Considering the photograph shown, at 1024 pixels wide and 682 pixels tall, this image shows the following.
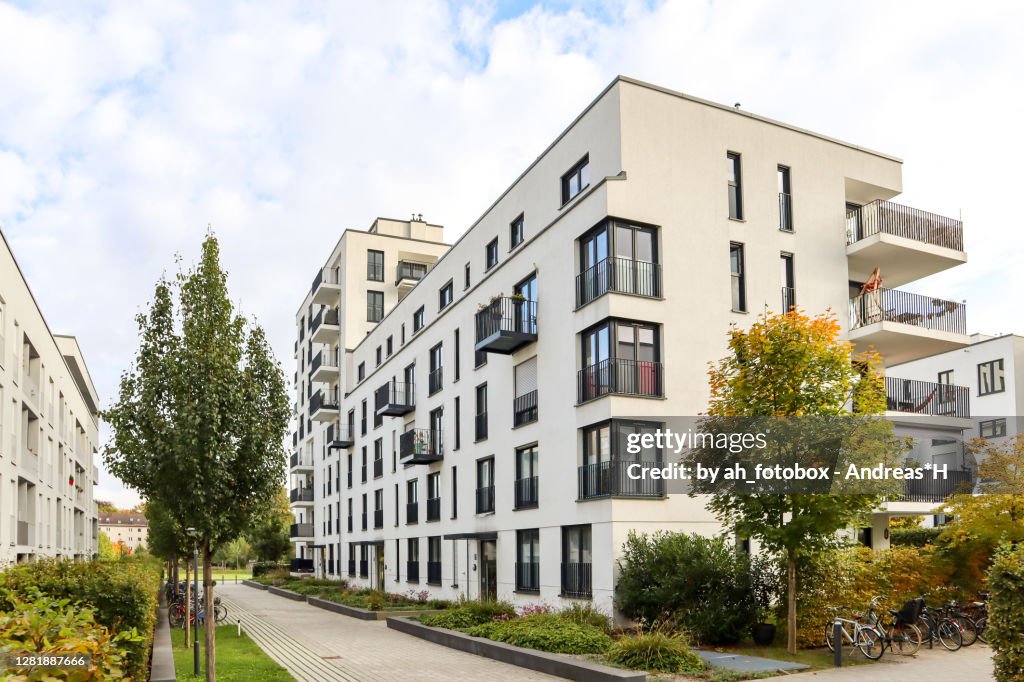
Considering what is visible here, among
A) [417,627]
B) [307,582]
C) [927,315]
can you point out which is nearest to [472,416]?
[417,627]

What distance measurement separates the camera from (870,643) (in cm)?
1545

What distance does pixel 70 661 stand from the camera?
5.63 m

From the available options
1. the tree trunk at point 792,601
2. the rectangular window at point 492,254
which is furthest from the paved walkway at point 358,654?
the rectangular window at point 492,254

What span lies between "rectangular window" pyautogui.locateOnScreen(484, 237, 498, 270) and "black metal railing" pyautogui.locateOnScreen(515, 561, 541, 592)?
978 centimetres

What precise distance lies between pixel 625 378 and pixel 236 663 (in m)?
10.4

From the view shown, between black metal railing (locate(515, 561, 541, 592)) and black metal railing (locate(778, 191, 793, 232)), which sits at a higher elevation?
black metal railing (locate(778, 191, 793, 232))

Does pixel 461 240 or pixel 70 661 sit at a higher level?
pixel 461 240

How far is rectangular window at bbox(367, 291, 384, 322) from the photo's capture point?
50938 mm

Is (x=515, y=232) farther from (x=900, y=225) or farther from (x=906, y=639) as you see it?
(x=906, y=639)

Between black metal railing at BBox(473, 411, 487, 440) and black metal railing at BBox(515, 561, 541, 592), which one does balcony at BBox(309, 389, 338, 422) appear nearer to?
black metal railing at BBox(473, 411, 487, 440)

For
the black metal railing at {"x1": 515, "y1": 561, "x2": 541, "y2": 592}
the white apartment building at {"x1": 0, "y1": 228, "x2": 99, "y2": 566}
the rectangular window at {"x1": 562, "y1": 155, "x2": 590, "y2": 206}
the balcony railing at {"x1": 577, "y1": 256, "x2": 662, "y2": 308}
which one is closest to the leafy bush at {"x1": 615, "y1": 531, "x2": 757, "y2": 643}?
the black metal railing at {"x1": 515, "y1": 561, "x2": 541, "y2": 592}

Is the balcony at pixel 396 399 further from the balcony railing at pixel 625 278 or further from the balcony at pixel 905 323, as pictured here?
the balcony at pixel 905 323

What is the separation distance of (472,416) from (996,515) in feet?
52.9

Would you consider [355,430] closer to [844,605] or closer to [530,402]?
[530,402]
